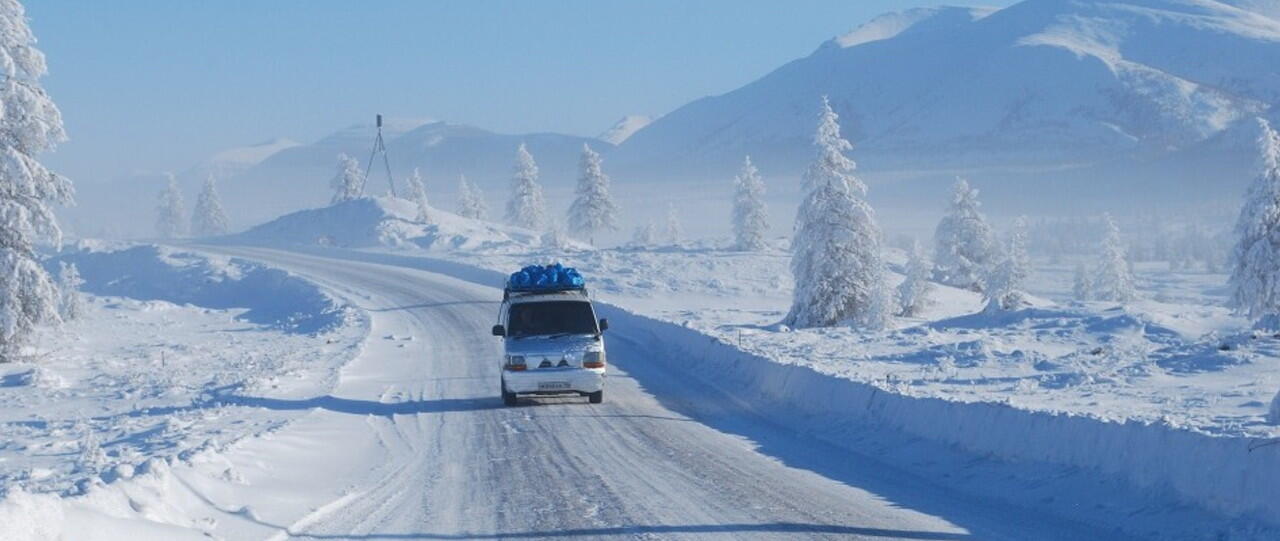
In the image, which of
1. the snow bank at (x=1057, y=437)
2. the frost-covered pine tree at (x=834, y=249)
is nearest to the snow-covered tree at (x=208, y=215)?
the frost-covered pine tree at (x=834, y=249)

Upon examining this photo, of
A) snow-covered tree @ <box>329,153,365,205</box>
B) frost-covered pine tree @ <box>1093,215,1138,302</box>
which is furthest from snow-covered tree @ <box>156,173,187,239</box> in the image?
frost-covered pine tree @ <box>1093,215,1138,302</box>

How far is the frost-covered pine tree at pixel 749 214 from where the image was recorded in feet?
297

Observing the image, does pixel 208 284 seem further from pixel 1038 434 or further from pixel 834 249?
pixel 1038 434

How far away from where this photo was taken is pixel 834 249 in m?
46.5

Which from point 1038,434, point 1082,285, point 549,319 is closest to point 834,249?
point 549,319

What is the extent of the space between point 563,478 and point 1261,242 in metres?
38.6

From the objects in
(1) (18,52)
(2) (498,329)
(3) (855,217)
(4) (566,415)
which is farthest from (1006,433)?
(3) (855,217)

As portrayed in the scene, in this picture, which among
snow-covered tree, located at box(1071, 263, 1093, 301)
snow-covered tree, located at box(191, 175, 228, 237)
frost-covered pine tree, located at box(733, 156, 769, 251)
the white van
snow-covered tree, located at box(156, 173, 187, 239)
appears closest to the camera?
the white van

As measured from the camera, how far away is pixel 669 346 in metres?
31.3

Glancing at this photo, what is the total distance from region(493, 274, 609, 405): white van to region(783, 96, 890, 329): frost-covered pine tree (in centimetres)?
2572

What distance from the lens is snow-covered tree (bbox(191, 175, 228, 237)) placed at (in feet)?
477

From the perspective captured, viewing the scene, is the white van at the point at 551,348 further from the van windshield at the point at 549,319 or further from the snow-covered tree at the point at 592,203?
the snow-covered tree at the point at 592,203

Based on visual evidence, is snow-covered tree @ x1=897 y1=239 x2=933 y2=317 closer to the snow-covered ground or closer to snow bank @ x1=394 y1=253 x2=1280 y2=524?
the snow-covered ground

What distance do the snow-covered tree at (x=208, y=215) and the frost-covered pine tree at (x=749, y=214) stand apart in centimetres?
7510
